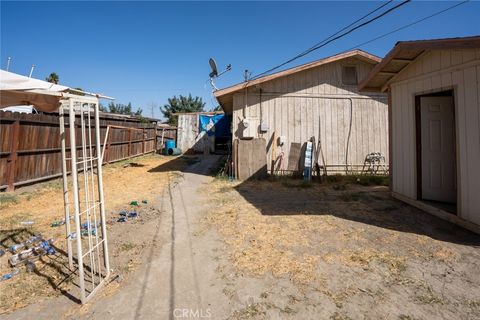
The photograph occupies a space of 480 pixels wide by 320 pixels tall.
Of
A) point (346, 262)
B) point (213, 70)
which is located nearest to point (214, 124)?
point (213, 70)

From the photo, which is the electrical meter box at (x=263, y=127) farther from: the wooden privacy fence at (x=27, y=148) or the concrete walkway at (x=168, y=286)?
the wooden privacy fence at (x=27, y=148)

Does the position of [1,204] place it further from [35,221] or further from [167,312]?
[167,312]

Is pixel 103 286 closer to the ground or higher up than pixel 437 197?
closer to the ground

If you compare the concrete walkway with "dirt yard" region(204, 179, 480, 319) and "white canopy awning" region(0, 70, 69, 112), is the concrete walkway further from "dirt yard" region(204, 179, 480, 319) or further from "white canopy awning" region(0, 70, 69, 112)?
"white canopy awning" region(0, 70, 69, 112)

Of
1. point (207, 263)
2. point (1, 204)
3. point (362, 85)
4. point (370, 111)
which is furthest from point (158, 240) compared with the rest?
point (370, 111)

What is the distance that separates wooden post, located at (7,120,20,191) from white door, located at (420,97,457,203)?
31.0 feet

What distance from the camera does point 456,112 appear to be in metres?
4.59

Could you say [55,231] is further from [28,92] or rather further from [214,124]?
[214,124]

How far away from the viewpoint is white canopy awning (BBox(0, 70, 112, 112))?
2521 millimetres

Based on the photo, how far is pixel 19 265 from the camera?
3.43 m

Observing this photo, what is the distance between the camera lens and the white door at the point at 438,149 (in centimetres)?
561

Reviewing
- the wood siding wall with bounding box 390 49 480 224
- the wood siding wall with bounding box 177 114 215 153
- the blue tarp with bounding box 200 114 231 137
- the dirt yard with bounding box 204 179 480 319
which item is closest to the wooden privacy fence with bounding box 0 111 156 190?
the dirt yard with bounding box 204 179 480 319

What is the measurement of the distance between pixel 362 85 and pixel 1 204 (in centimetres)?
873

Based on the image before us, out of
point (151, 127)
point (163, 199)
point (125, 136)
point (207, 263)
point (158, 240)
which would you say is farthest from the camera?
point (151, 127)
